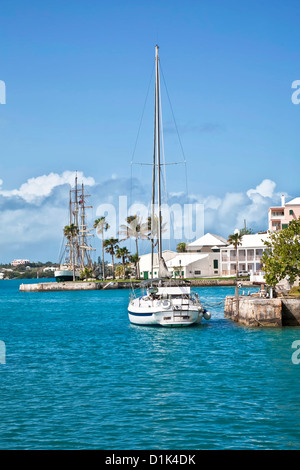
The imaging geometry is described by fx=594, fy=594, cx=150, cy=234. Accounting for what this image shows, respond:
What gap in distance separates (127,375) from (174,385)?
127 inches

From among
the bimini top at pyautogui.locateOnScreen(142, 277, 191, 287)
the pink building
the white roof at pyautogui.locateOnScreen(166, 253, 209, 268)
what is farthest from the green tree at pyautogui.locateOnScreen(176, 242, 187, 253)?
the bimini top at pyautogui.locateOnScreen(142, 277, 191, 287)

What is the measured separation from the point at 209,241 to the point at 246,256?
122 ft

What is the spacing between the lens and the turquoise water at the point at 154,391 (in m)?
17.8

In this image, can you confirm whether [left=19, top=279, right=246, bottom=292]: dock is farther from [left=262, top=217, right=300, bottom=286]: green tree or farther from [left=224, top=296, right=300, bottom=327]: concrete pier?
[left=224, top=296, right=300, bottom=327]: concrete pier

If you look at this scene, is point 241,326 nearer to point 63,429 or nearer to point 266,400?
point 266,400

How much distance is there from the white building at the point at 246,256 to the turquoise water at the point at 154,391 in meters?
92.0

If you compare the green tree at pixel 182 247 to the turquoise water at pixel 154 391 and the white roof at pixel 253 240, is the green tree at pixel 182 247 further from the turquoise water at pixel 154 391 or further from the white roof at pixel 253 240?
the turquoise water at pixel 154 391

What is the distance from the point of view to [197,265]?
14400 cm

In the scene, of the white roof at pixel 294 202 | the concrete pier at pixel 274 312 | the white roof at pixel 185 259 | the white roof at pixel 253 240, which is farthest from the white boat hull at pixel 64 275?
the concrete pier at pixel 274 312

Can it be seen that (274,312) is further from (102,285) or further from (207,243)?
(207,243)

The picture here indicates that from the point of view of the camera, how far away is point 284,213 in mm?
111812

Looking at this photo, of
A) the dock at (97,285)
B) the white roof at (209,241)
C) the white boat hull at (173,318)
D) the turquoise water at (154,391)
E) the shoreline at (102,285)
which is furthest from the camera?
the white roof at (209,241)
